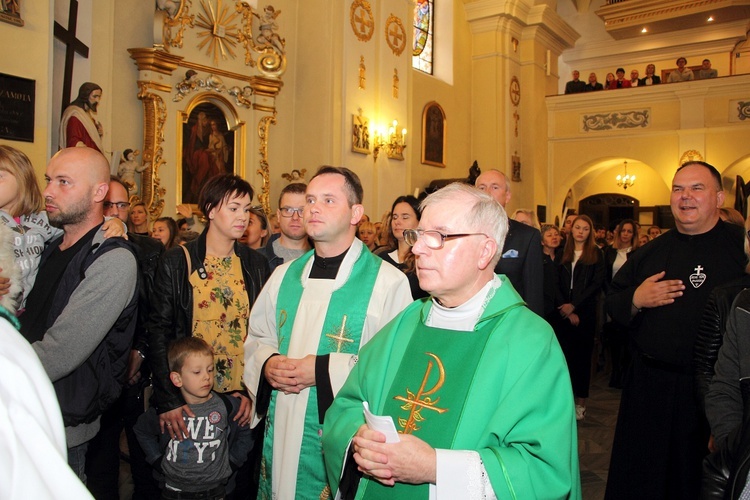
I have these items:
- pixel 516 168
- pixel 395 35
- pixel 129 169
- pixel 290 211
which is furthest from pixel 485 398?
pixel 516 168

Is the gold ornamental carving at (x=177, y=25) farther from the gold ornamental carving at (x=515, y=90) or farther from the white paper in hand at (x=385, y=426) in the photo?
the gold ornamental carving at (x=515, y=90)

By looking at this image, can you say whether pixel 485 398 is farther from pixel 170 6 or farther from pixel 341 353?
pixel 170 6

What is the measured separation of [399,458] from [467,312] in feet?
1.91

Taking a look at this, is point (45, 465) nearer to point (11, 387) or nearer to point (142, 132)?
point (11, 387)

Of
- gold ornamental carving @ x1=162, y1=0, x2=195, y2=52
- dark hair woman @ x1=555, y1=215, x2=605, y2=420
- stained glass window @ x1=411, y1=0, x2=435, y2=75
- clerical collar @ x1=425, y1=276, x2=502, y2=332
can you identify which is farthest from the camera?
stained glass window @ x1=411, y1=0, x2=435, y2=75

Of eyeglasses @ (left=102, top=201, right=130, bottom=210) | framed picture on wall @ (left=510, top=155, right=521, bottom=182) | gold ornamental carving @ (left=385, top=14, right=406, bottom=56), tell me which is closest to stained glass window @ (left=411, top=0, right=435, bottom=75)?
gold ornamental carving @ (left=385, top=14, right=406, bottom=56)

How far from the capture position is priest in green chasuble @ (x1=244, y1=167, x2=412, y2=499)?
275 cm

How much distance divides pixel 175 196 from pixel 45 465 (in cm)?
843

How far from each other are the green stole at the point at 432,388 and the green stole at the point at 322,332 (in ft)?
2.07

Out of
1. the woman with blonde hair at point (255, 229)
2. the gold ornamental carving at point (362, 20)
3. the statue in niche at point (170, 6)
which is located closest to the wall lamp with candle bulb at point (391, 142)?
the gold ornamental carving at point (362, 20)

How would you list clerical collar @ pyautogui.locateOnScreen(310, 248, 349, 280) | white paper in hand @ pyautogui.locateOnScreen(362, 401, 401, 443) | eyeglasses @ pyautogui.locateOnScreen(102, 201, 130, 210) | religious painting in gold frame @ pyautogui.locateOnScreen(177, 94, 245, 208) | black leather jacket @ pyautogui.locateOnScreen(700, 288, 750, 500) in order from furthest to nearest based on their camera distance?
religious painting in gold frame @ pyautogui.locateOnScreen(177, 94, 245, 208)
eyeglasses @ pyautogui.locateOnScreen(102, 201, 130, 210)
clerical collar @ pyautogui.locateOnScreen(310, 248, 349, 280)
black leather jacket @ pyautogui.locateOnScreen(700, 288, 750, 500)
white paper in hand @ pyautogui.locateOnScreen(362, 401, 401, 443)

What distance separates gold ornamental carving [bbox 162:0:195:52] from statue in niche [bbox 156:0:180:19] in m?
0.03

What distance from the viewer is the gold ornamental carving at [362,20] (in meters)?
11.2

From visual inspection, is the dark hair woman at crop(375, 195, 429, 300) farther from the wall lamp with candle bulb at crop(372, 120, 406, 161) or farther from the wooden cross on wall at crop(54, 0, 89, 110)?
the wall lamp with candle bulb at crop(372, 120, 406, 161)
